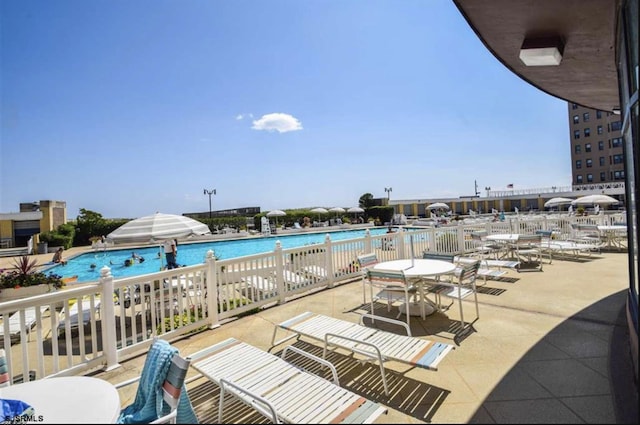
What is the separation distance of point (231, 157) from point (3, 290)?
66.0 feet

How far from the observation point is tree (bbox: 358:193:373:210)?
37906 mm

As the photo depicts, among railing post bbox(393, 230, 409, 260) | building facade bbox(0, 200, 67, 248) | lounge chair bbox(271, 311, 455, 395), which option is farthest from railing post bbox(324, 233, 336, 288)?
building facade bbox(0, 200, 67, 248)

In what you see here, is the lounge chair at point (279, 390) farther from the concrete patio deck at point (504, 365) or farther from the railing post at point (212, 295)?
the railing post at point (212, 295)

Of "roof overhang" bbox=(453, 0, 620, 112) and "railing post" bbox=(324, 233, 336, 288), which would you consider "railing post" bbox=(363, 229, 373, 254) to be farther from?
"roof overhang" bbox=(453, 0, 620, 112)

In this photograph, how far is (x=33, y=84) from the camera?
6.62 m

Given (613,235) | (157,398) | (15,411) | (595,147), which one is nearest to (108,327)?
(15,411)

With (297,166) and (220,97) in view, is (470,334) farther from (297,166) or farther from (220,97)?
(297,166)

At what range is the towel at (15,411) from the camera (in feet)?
5.26

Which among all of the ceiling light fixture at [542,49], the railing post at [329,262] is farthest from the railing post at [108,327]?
the ceiling light fixture at [542,49]

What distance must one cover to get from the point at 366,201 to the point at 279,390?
36516 millimetres

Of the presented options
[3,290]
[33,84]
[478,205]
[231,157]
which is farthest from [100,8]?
[478,205]

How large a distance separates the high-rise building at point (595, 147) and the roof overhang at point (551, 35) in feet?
164

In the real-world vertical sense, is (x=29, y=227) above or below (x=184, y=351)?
above

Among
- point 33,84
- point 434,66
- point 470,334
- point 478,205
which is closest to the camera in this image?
point 470,334
